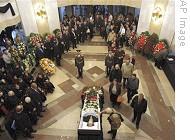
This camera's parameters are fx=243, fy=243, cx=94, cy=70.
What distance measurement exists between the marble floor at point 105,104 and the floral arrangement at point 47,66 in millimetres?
271

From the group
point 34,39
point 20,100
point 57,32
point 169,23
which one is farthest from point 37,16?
point 169,23

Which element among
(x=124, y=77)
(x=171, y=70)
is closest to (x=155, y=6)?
(x=171, y=70)

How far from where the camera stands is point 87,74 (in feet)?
35.0

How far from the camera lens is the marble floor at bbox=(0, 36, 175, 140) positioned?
7.57 m

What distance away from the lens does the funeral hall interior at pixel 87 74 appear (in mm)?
7430

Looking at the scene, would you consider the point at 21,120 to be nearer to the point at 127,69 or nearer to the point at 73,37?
the point at 127,69

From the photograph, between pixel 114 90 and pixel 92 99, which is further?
pixel 114 90

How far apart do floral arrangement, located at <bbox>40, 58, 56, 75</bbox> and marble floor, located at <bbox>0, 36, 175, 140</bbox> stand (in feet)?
0.89

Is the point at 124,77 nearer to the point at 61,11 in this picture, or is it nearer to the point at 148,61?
the point at 148,61

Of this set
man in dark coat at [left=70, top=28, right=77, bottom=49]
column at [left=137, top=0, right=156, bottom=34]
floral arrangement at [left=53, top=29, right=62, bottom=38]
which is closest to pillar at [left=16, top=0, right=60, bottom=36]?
floral arrangement at [left=53, top=29, right=62, bottom=38]

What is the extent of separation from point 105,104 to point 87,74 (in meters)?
2.29

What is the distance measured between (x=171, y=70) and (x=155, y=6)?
354 cm

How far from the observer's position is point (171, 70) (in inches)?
390
